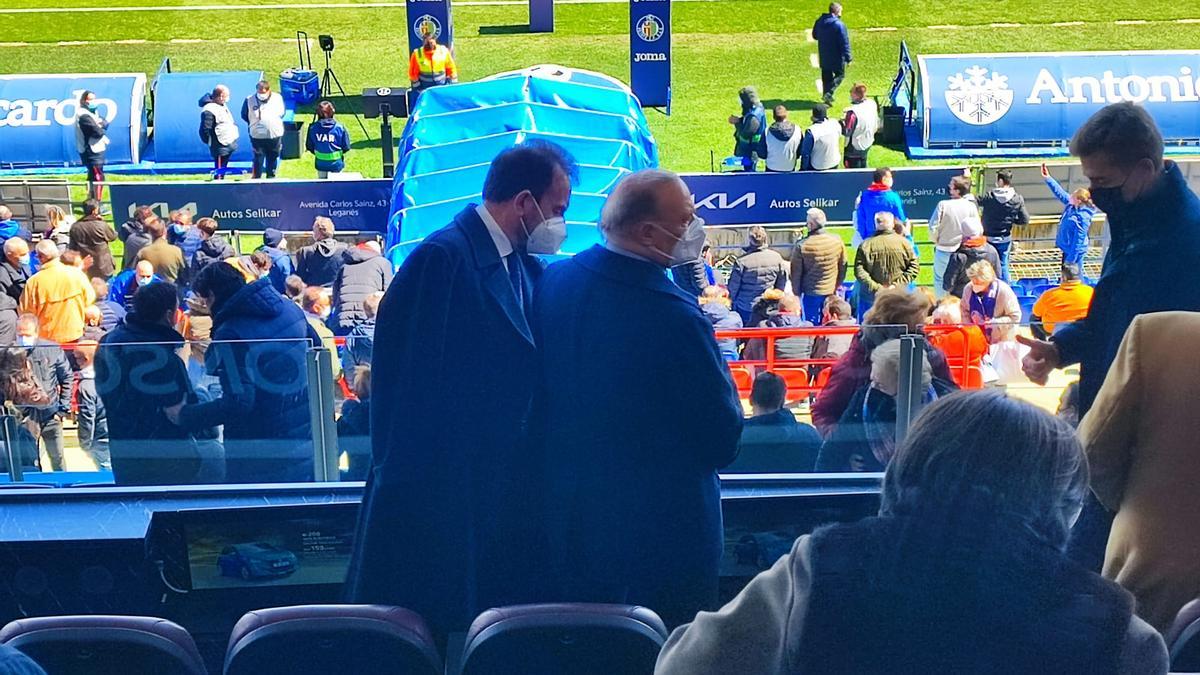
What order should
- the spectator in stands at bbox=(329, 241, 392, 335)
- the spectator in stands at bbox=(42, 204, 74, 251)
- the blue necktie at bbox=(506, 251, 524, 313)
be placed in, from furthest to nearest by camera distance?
the spectator in stands at bbox=(42, 204, 74, 251) < the spectator in stands at bbox=(329, 241, 392, 335) < the blue necktie at bbox=(506, 251, 524, 313)

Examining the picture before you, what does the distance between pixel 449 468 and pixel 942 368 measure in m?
1.86

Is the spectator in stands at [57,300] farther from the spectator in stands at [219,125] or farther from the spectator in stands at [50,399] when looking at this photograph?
the spectator in stands at [219,125]

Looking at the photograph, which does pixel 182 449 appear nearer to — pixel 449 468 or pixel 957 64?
pixel 449 468

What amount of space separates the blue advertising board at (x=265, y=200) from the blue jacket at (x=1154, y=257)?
11.1 meters

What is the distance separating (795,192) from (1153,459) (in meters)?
11.3

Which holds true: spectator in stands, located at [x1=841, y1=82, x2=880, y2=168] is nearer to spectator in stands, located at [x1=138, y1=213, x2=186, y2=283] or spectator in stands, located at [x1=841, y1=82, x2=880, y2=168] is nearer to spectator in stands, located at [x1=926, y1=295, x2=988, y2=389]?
spectator in stands, located at [x1=138, y1=213, x2=186, y2=283]

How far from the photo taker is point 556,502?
3541mm

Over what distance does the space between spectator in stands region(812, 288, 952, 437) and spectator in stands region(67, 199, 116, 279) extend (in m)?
8.69

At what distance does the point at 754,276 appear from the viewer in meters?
11.7

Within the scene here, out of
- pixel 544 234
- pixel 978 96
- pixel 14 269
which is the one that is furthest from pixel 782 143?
pixel 544 234

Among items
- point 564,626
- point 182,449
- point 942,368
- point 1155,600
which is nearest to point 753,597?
point 564,626

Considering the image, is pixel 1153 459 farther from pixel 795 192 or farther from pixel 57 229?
pixel 57 229

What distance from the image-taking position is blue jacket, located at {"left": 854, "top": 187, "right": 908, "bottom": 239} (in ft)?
42.9

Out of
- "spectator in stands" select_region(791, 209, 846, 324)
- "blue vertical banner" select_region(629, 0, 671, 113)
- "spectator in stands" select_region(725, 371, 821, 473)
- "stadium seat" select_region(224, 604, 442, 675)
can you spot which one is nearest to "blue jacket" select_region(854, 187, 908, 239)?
"spectator in stands" select_region(791, 209, 846, 324)
